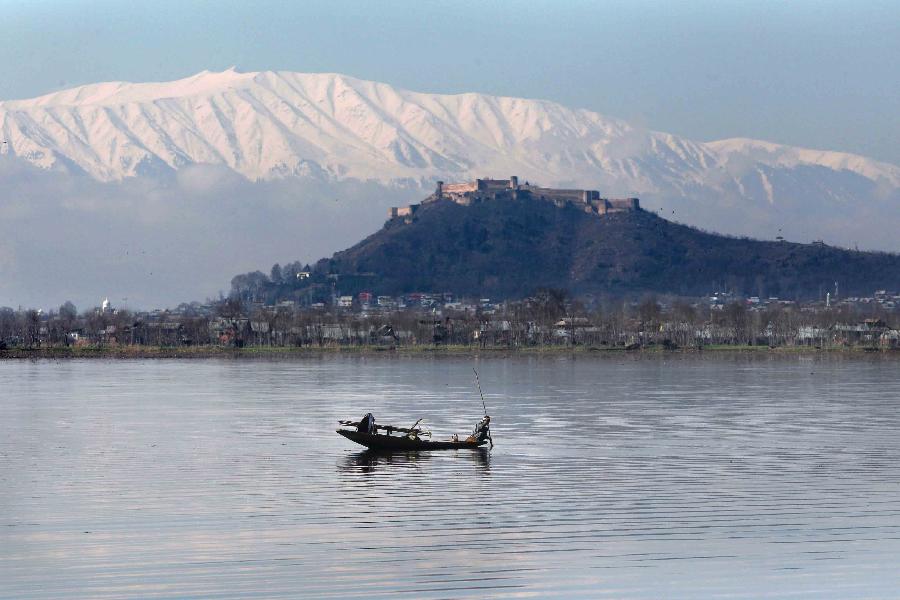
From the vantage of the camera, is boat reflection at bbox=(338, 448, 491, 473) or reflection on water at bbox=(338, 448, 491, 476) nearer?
reflection on water at bbox=(338, 448, 491, 476)

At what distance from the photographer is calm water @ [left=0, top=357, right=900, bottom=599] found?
29.0 m

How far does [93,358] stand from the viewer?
192 m

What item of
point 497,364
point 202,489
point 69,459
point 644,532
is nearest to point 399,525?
point 644,532

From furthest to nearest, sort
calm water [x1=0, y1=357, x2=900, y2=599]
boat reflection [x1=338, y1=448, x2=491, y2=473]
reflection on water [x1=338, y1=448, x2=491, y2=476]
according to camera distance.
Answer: boat reflection [x1=338, y1=448, x2=491, y2=473]
reflection on water [x1=338, y1=448, x2=491, y2=476]
calm water [x1=0, y1=357, x2=900, y2=599]

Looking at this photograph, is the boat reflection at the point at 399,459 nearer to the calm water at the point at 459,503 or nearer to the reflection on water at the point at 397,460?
the reflection on water at the point at 397,460

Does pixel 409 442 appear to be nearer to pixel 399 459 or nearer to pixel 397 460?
pixel 399 459

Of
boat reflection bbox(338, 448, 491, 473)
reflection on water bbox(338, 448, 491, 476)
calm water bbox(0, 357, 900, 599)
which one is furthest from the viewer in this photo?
boat reflection bbox(338, 448, 491, 473)

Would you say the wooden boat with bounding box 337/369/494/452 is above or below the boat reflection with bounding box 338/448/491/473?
above

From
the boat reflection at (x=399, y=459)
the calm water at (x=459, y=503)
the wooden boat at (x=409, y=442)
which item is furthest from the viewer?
the wooden boat at (x=409, y=442)

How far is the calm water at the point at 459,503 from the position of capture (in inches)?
1142

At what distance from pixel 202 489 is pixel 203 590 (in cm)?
1494

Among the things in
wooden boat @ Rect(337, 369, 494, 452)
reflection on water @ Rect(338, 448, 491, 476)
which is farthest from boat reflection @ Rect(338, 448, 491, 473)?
wooden boat @ Rect(337, 369, 494, 452)

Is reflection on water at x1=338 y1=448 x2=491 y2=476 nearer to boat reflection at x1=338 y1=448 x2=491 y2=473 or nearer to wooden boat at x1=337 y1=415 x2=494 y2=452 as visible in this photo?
boat reflection at x1=338 y1=448 x2=491 y2=473

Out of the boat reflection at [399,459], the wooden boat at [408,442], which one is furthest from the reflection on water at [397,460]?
the wooden boat at [408,442]
